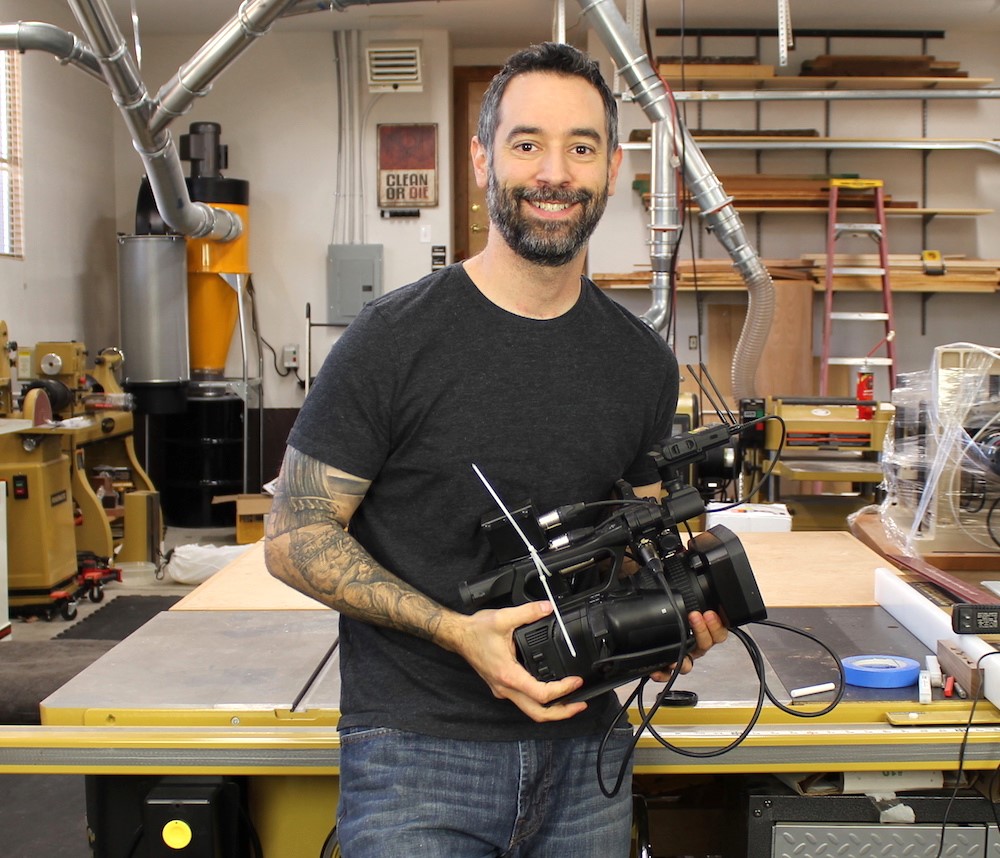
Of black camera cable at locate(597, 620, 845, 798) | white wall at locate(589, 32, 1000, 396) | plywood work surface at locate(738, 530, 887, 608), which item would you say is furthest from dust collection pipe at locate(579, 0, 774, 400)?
black camera cable at locate(597, 620, 845, 798)

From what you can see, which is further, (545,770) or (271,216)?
(271,216)

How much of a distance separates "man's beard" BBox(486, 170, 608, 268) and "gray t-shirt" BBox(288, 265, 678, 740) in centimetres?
8

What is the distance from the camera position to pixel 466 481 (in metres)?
1.22

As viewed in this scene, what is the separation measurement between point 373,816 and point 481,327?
565 millimetres

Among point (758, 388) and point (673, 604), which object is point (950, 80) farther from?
point (673, 604)

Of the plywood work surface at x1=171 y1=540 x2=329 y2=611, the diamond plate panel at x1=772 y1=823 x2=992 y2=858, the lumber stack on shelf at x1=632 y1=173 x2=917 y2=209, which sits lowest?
the diamond plate panel at x1=772 y1=823 x2=992 y2=858

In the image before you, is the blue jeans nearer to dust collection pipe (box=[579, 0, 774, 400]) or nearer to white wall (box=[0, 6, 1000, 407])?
dust collection pipe (box=[579, 0, 774, 400])

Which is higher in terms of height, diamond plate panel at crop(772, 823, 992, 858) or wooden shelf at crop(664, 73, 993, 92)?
wooden shelf at crop(664, 73, 993, 92)

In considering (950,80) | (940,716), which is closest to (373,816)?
(940,716)

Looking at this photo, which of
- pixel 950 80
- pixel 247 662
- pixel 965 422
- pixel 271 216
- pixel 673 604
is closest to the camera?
pixel 673 604

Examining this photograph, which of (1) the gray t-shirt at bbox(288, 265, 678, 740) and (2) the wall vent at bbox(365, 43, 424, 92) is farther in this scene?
(2) the wall vent at bbox(365, 43, 424, 92)

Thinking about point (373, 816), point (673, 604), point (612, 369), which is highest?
point (612, 369)

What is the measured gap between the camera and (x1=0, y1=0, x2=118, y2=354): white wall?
5.40 meters

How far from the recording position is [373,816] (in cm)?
119
